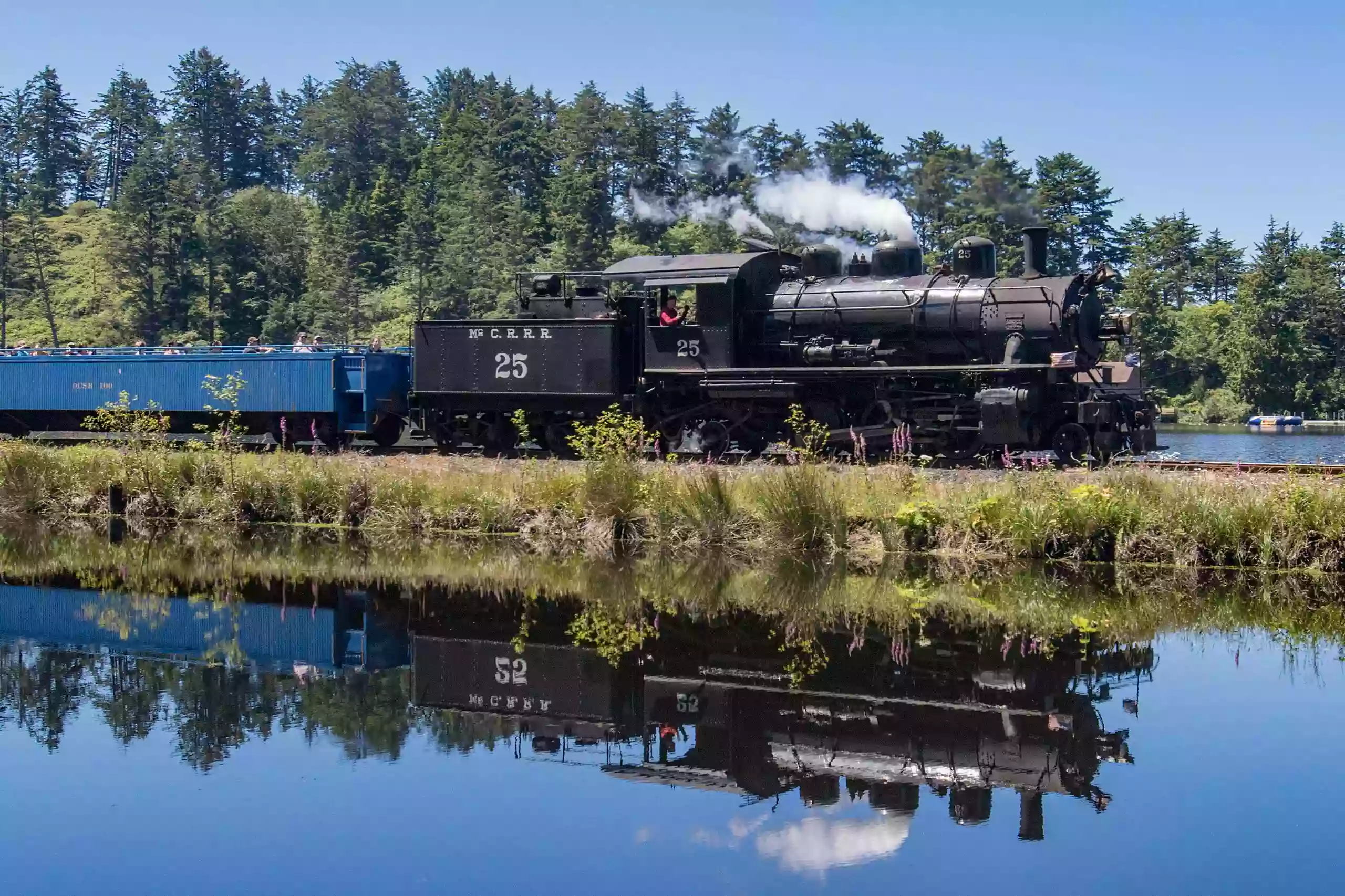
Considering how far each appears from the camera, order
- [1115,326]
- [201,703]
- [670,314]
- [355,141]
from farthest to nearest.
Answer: [355,141]
[670,314]
[1115,326]
[201,703]

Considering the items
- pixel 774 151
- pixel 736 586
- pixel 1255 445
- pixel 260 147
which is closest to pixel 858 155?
pixel 774 151

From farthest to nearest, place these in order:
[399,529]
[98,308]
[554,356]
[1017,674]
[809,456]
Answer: [98,308], [554,356], [399,529], [809,456], [1017,674]

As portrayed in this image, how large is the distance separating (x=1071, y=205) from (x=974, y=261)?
46.4 m

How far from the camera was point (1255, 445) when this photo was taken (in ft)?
95.9

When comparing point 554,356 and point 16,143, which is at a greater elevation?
point 16,143

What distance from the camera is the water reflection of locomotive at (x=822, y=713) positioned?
7316mm

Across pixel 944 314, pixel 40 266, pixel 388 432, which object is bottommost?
pixel 388 432

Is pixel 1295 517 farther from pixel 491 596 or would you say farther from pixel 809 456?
pixel 491 596

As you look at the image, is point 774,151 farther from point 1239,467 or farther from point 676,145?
point 1239,467

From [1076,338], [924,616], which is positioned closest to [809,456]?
[924,616]

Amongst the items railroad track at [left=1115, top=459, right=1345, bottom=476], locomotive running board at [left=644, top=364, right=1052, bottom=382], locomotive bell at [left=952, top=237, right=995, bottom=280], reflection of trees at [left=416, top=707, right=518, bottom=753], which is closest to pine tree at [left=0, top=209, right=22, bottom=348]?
locomotive running board at [left=644, top=364, right=1052, bottom=382]

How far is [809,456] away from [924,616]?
4.87 metres

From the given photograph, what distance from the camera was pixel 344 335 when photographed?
69188 millimetres

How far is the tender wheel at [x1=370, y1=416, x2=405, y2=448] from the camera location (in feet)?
88.1
